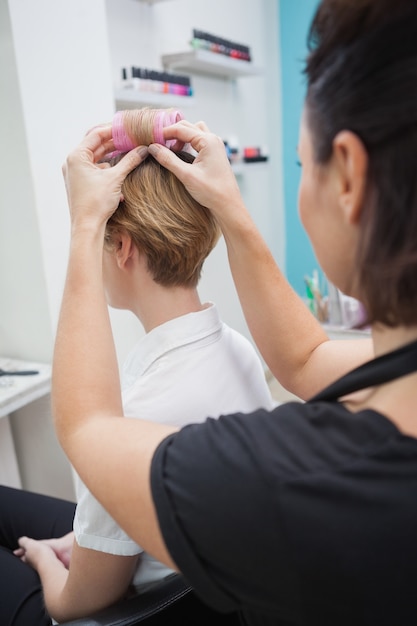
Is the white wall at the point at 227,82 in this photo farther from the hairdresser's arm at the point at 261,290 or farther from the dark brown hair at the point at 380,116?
the dark brown hair at the point at 380,116

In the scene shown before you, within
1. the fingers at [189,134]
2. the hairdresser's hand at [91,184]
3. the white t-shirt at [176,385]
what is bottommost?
the white t-shirt at [176,385]

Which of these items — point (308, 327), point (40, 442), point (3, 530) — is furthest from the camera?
Answer: point (40, 442)

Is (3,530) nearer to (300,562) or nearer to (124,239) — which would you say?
(124,239)

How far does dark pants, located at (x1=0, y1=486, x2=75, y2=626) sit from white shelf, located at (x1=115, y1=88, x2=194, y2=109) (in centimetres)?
118

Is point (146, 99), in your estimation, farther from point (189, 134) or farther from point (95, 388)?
point (95, 388)

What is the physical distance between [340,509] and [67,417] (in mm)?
289

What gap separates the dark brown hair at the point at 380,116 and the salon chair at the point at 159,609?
1.51 ft

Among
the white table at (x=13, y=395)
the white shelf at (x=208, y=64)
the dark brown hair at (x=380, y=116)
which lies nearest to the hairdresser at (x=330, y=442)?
the dark brown hair at (x=380, y=116)

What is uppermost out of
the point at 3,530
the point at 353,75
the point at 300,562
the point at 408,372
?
the point at 353,75

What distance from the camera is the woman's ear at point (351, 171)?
0.43 meters

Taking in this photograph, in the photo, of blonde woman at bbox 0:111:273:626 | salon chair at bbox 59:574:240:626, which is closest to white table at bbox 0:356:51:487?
blonde woman at bbox 0:111:273:626

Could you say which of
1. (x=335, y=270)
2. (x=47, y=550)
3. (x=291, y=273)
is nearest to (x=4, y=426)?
(x=47, y=550)

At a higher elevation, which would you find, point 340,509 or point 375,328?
point 375,328

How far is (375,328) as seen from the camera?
53cm
